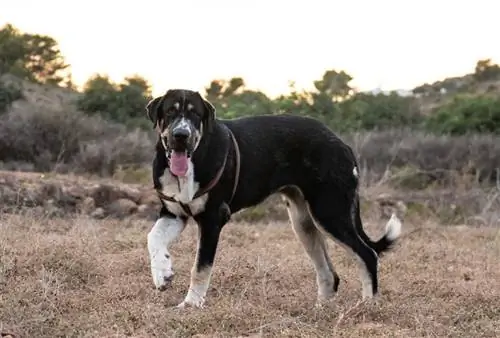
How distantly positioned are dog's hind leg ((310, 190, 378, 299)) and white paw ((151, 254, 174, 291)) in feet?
4.62

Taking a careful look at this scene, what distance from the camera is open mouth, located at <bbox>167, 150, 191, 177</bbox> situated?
547cm

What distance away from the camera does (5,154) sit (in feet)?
56.0

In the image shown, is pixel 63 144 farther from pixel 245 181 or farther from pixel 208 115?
pixel 208 115

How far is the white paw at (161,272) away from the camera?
18.0 feet

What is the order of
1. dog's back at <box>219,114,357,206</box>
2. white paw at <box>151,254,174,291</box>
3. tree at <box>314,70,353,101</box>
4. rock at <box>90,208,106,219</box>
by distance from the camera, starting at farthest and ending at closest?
tree at <box>314,70,353,101</box>
rock at <box>90,208,106,219</box>
dog's back at <box>219,114,357,206</box>
white paw at <box>151,254,174,291</box>

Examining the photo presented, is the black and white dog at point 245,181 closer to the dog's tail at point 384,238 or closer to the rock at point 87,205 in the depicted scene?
the dog's tail at point 384,238

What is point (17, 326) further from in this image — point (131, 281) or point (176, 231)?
point (131, 281)

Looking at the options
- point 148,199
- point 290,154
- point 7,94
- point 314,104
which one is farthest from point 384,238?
point 314,104

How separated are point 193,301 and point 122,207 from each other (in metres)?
7.52

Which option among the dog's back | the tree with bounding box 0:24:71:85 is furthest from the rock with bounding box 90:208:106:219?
the tree with bounding box 0:24:71:85

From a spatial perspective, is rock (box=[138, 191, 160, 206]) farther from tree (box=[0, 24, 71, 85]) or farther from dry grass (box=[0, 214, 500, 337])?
tree (box=[0, 24, 71, 85])

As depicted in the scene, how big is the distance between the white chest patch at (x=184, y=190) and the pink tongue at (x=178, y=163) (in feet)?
0.25

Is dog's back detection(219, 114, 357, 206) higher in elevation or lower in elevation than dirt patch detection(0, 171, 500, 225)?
higher

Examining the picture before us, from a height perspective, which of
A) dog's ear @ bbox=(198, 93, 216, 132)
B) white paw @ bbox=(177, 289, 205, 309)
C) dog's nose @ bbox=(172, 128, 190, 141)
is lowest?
white paw @ bbox=(177, 289, 205, 309)
